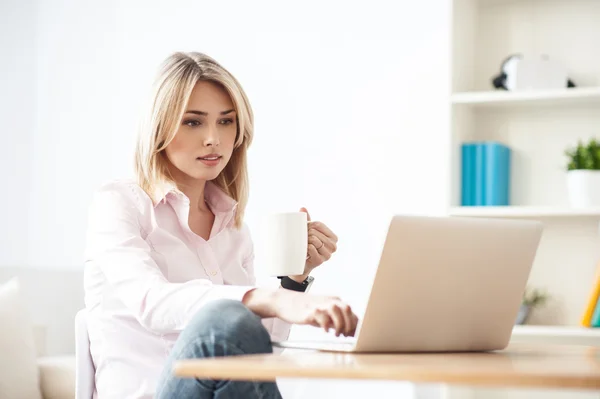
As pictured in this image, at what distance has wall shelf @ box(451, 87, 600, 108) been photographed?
296cm

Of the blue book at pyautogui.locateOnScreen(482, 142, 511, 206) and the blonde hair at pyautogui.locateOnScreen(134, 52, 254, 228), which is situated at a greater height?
the blonde hair at pyautogui.locateOnScreen(134, 52, 254, 228)

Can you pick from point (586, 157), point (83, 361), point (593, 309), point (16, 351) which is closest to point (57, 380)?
point (16, 351)

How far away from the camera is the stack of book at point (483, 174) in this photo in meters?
3.07

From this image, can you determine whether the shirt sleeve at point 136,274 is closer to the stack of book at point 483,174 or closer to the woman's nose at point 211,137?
the woman's nose at point 211,137

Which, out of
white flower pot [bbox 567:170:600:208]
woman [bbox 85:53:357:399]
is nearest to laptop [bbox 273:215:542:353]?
woman [bbox 85:53:357:399]

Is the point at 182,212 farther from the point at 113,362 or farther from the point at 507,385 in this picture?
the point at 507,385

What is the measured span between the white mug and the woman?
9 cm

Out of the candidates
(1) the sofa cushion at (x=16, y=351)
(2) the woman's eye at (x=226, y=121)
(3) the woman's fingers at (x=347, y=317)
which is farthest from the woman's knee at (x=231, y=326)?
(1) the sofa cushion at (x=16, y=351)

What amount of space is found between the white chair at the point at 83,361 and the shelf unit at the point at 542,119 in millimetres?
1670

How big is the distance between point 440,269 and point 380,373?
393 mm

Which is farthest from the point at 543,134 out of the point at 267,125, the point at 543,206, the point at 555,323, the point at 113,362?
the point at 113,362

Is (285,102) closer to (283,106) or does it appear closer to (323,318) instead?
(283,106)

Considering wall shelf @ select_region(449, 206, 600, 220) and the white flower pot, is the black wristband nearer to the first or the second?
wall shelf @ select_region(449, 206, 600, 220)

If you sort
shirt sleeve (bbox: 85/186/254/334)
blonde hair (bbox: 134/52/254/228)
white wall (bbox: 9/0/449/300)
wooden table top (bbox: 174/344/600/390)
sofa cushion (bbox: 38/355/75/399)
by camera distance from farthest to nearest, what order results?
white wall (bbox: 9/0/449/300) → sofa cushion (bbox: 38/355/75/399) → blonde hair (bbox: 134/52/254/228) → shirt sleeve (bbox: 85/186/254/334) → wooden table top (bbox: 174/344/600/390)
